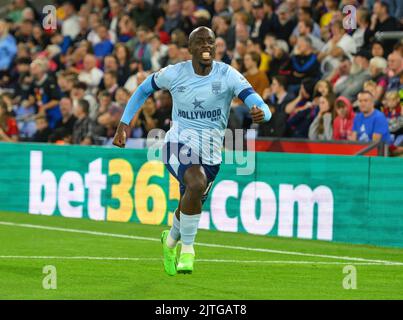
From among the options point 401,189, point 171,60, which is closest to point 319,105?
point 401,189

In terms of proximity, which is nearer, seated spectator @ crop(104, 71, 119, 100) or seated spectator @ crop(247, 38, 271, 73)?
seated spectator @ crop(247, 38, 271, 73)

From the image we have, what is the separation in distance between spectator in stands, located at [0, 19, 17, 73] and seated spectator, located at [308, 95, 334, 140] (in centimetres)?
1049

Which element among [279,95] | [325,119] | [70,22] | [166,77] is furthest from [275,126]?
[70,22]

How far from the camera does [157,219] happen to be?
1767 cm

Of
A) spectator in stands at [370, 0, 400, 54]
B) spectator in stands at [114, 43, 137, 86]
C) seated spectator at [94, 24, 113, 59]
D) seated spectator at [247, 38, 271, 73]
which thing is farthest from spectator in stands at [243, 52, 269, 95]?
seated spectator at [94, 24, 113, 59]

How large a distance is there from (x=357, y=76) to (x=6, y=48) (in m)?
10.7

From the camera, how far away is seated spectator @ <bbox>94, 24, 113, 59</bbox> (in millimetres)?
23797

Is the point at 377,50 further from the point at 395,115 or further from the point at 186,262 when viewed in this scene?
the point at 186,262

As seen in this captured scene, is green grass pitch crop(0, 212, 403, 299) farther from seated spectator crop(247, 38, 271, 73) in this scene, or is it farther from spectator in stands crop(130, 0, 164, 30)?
spectator in stands crop(130, 0, 164, 30)

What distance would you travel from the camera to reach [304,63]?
19.5m

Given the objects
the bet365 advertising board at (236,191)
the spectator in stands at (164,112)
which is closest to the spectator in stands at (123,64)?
the spectator in stands at (164,112)

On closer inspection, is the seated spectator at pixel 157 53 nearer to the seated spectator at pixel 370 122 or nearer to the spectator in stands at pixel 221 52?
the spectator in stands at pixel 221 52

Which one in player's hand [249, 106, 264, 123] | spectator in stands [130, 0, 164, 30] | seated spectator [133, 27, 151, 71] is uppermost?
spectator in stands [130, 0, 164, 30]

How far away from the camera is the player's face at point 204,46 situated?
11227mm
